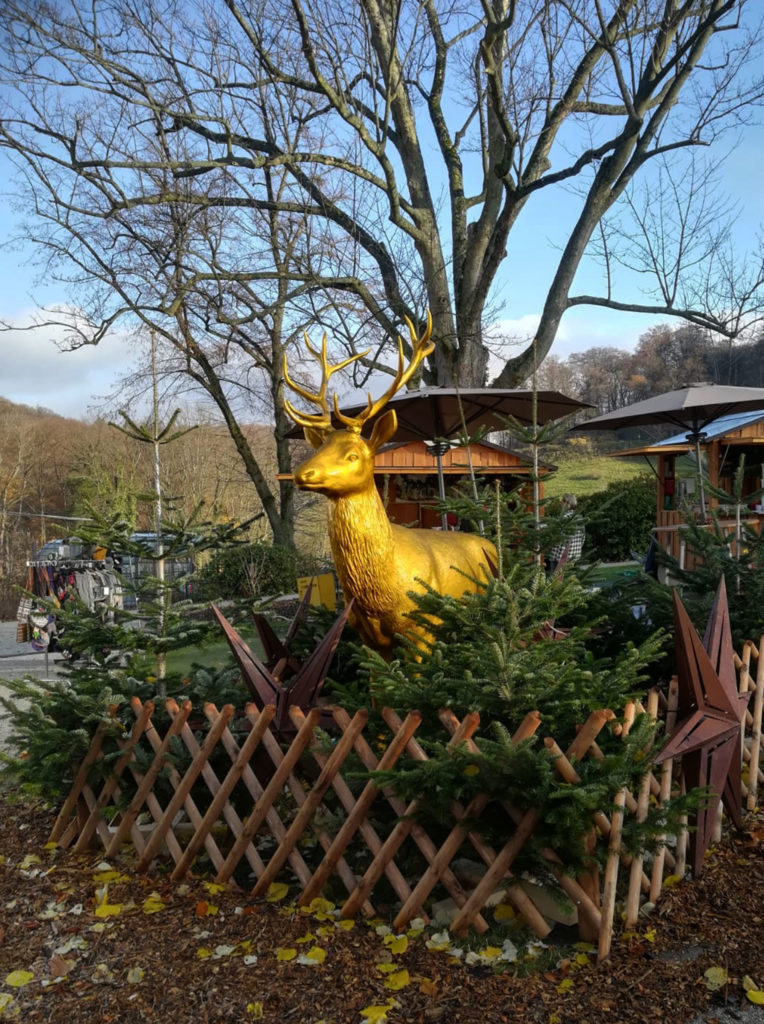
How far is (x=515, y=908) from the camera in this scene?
3012mm

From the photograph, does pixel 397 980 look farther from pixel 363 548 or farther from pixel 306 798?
pixel 363 548

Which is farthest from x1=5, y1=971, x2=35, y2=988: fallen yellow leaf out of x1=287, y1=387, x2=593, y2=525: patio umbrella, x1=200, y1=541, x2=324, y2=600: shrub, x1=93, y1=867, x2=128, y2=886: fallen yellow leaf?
x1=200, y1=541, x2=324, y2=600: shrub

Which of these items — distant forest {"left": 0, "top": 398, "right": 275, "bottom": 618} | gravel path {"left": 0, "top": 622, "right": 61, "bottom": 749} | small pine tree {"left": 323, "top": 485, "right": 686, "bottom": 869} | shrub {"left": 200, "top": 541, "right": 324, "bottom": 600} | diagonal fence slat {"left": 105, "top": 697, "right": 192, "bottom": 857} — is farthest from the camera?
distant forest {"left": 0, "top": 398, "right": 275, "bottom": 618}

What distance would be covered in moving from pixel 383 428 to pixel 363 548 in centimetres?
68

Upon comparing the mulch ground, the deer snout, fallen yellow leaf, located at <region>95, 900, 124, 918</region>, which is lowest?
fallen yellow leaf, located at <region>95, 900, 124, 918</region>

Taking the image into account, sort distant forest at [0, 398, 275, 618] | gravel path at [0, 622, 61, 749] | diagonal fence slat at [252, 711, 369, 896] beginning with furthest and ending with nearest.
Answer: distant forest at [0, 398, 275, 618] < gravel path at [0, 622, 61, 749] < diagonal fence slat at [252, 711, 369, 896]

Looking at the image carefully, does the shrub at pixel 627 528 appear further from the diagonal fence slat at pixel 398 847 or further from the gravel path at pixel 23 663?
the diagonal fence slat at pixel 398 847

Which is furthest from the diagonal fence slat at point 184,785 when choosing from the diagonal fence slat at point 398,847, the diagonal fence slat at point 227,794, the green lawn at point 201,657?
the green lawn at point 201,657

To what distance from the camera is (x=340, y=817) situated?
3.10m

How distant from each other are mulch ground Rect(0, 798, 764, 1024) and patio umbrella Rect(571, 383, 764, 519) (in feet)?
15.7

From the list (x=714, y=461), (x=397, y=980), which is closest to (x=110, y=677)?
(x=397, y=980)

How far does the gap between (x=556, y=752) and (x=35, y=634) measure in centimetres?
950

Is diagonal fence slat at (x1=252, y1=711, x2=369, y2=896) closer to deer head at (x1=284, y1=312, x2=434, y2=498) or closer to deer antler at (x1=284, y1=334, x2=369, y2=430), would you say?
deer head at (x1=284, y1=312, x2=434, y2=498)

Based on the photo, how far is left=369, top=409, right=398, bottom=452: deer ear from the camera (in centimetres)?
364
